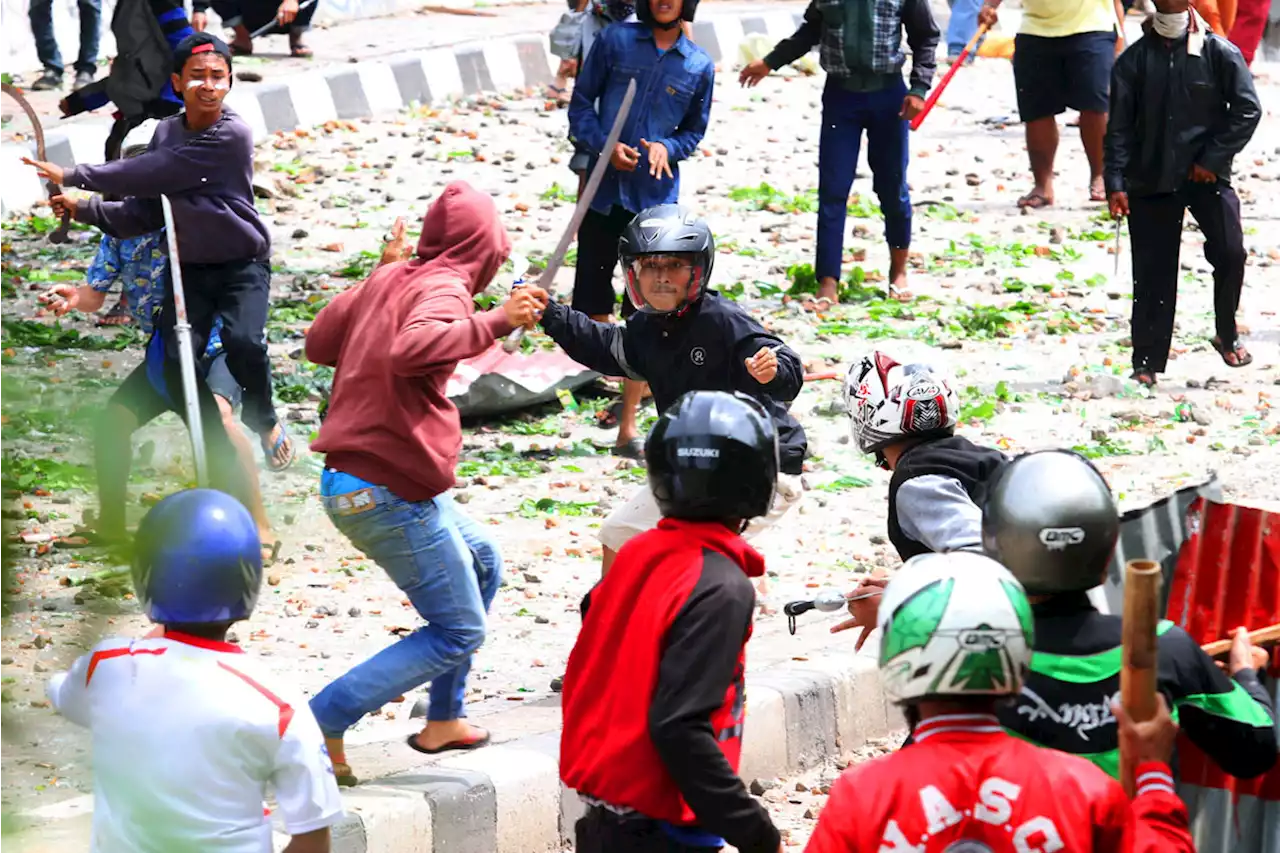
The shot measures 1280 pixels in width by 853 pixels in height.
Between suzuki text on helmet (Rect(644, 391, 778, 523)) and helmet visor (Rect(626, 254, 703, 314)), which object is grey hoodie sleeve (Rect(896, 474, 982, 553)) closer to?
suzuki text on helmet (Rect(644, 391, 778, 523))

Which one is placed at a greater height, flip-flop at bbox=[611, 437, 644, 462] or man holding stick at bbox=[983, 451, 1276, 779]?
man holding stick at bbox=[983, 451, 1276, 779]

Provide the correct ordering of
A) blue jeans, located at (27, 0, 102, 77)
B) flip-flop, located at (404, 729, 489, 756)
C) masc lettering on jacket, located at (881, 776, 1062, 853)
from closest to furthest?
1. masc lettering on jacket, located at (881, 776, 1062, 853)
2. flip-flop, located at (404, 729, 489, 756)
3. blue jeans, located at (27, 0, 102, 77)

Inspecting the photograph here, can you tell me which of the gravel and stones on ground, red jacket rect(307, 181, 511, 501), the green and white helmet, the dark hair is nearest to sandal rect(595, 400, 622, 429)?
the gravel and stones on ground

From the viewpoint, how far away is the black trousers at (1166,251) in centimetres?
945

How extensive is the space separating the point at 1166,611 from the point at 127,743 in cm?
211

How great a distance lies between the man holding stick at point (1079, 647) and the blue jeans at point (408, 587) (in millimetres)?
2200

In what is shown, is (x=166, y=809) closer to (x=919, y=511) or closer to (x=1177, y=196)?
(x=919, y=511)

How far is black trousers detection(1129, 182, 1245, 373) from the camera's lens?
9.45 m

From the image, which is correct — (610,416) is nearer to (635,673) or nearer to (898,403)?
(898,403)

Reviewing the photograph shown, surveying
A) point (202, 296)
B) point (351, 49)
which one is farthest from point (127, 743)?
point (351, 49)

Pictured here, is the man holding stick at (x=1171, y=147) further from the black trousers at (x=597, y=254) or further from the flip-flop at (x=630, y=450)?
the flip-flop at (x=630, y=450)

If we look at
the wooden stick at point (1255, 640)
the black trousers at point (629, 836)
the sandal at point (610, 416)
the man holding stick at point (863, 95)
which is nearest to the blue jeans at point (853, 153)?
the man holding stick at point (863, 95)

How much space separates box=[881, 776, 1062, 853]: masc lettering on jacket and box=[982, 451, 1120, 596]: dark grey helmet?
0.48 metres

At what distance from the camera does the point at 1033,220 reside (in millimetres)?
13070
